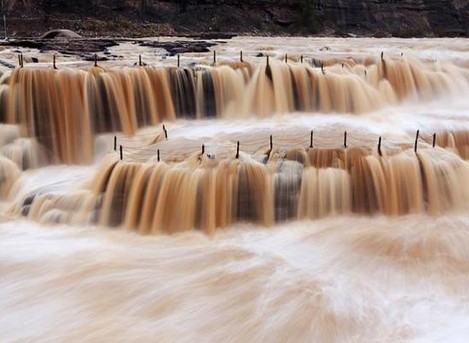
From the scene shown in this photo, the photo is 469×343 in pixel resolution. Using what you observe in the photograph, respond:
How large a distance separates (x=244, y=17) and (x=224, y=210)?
29.4 m

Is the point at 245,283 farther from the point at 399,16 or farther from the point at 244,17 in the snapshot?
the point at 399,16

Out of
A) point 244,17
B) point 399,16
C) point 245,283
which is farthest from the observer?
point 399,16

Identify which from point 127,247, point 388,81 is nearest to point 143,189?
point 127,247

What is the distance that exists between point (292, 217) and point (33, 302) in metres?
3.73

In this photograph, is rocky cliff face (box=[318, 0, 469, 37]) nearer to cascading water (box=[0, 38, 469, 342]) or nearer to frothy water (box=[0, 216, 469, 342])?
cascading water (box=[0, 38, 469, 342])

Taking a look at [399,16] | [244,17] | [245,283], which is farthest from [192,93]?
[399,16]

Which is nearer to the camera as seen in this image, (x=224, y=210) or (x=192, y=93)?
(x=224, y=210)

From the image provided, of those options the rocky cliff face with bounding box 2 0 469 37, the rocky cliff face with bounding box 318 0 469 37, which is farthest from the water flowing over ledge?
the rocky cliff face with bounding box 318 0 469 37

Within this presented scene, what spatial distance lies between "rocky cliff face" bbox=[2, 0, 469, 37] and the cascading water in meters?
18.9

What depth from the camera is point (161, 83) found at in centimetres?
1230

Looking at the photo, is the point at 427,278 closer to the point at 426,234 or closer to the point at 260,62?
the point at 426,234

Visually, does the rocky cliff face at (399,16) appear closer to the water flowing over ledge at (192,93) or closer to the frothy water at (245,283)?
the water flowing over ledge at (192,93)

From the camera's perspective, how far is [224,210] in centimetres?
814

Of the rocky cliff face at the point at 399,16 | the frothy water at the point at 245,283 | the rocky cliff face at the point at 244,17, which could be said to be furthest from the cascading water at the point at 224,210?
the rocky cliff face at the point at 399,16
